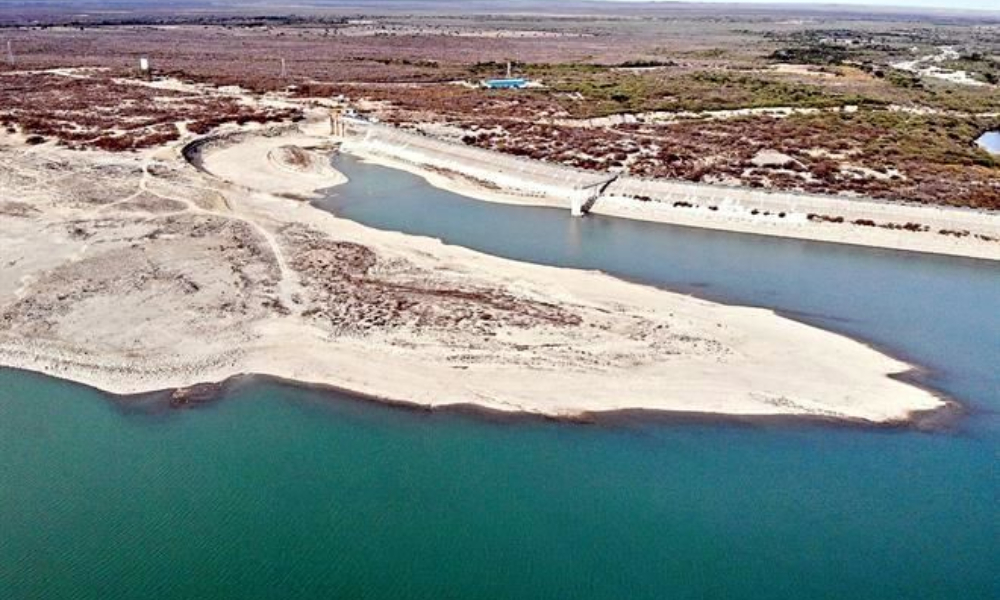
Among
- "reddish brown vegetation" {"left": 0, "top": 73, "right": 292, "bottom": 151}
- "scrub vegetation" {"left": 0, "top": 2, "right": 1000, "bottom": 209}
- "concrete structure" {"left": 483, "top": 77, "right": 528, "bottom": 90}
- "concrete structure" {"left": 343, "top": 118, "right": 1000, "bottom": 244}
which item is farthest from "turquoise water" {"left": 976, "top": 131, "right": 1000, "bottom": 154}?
"reddish brown vegetation" {"left": 0, "top": 73, "right": 292, "bottom": 151}

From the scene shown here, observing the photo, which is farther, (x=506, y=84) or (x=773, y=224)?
(x=506, y=84)

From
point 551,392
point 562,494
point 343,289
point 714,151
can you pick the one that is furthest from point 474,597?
point 714,151

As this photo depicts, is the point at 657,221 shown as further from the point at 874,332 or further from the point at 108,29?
the point at 108,29

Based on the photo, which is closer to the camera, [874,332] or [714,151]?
[874,332]

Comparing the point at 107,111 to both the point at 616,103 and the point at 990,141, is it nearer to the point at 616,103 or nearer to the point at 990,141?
the point at 616,103

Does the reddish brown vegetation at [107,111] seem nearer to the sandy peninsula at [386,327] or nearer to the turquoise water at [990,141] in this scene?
the sandy peninsula at [386,327]

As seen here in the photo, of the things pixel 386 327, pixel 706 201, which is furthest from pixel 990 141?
pixel 386 327
